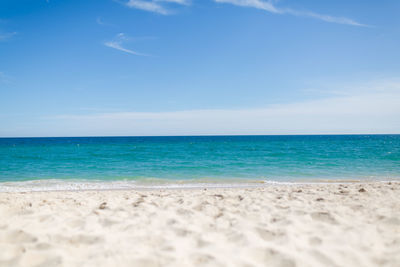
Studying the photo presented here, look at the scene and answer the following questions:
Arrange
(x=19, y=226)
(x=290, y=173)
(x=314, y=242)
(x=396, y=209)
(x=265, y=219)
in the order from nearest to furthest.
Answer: (x=314, y=242), (x=19, y=226), (x=265, y=219), (x=396, y=209), (x=290, y=173)

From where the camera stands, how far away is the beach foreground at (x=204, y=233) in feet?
9.68

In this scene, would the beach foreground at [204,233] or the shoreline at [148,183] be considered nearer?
the beach foreground at [204,233]

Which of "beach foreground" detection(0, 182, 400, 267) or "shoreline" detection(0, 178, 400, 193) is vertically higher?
"beach foreground" detection(0, 182, 400, 267)

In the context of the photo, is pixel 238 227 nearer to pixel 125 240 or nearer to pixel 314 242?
pixel 314 242

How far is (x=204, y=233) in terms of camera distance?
366 cm

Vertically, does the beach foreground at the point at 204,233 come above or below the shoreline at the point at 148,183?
above

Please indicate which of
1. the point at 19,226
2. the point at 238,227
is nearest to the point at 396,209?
the point at 238,227

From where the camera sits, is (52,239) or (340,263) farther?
(52,239)

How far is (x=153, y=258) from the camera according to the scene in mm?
2951

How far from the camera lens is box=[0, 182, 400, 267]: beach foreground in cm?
295

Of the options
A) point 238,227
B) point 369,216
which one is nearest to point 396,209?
point 369,216

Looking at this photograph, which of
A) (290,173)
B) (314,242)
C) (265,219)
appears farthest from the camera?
(290,173)

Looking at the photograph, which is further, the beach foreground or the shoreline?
the shoreline

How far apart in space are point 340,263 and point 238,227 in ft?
4.79
